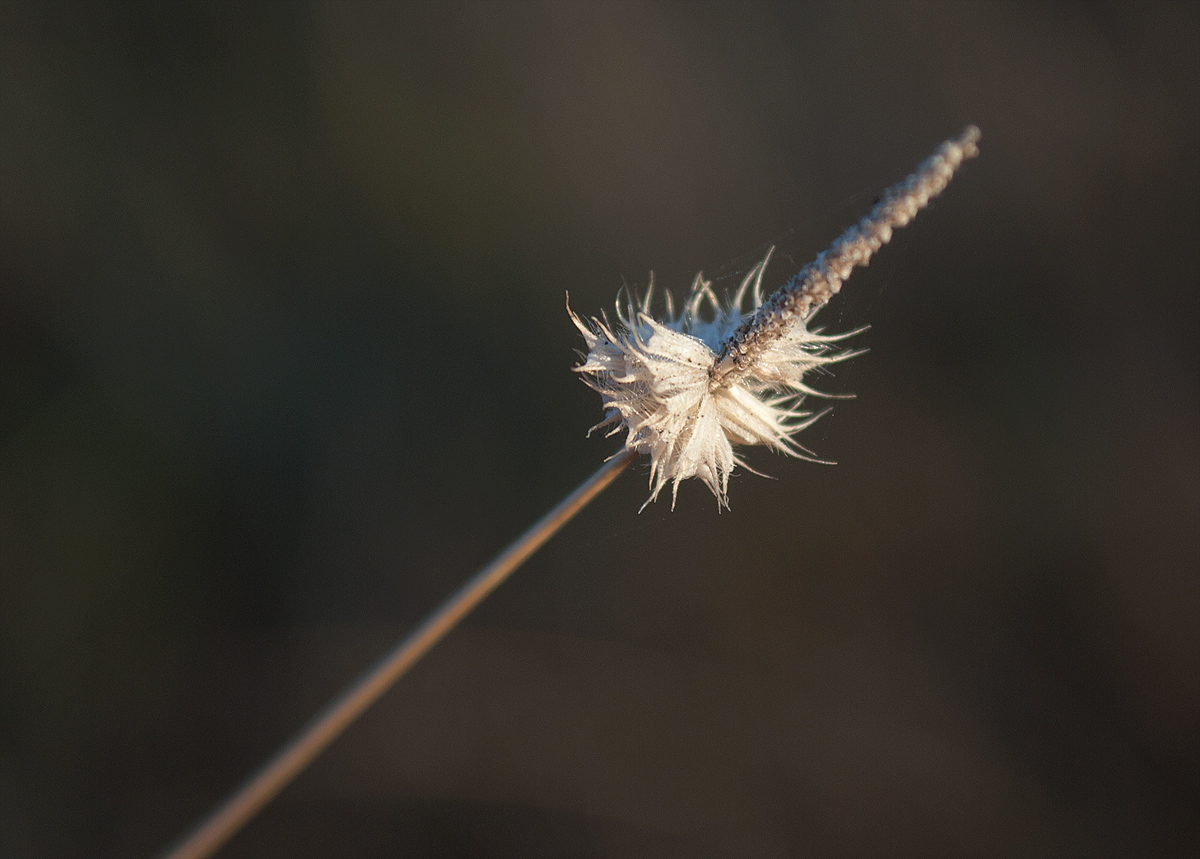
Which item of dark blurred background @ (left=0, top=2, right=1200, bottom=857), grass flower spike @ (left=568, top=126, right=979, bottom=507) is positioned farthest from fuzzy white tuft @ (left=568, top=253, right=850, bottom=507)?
dark blurred background @ (left=0, top=2, right=1200, bottom=857)

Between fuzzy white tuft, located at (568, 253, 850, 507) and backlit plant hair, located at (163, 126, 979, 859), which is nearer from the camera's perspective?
backlit plant hair, located at (163, 126, 979, 859)

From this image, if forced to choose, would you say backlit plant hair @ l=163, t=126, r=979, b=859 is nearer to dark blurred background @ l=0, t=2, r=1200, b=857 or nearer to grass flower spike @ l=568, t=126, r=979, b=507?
grass flower spike @ l=568, t=126, r=979, b=507

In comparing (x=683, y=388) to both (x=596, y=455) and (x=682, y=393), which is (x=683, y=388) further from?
(x=596, y=455)

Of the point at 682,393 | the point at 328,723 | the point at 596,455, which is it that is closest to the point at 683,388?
the point at 682,393

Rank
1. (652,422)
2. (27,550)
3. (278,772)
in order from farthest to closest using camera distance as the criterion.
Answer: (27,550), (652,422), (278,772)

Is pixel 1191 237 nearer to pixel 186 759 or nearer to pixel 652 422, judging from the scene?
pixel 652 422

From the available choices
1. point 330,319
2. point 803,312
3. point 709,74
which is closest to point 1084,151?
point 709,74
